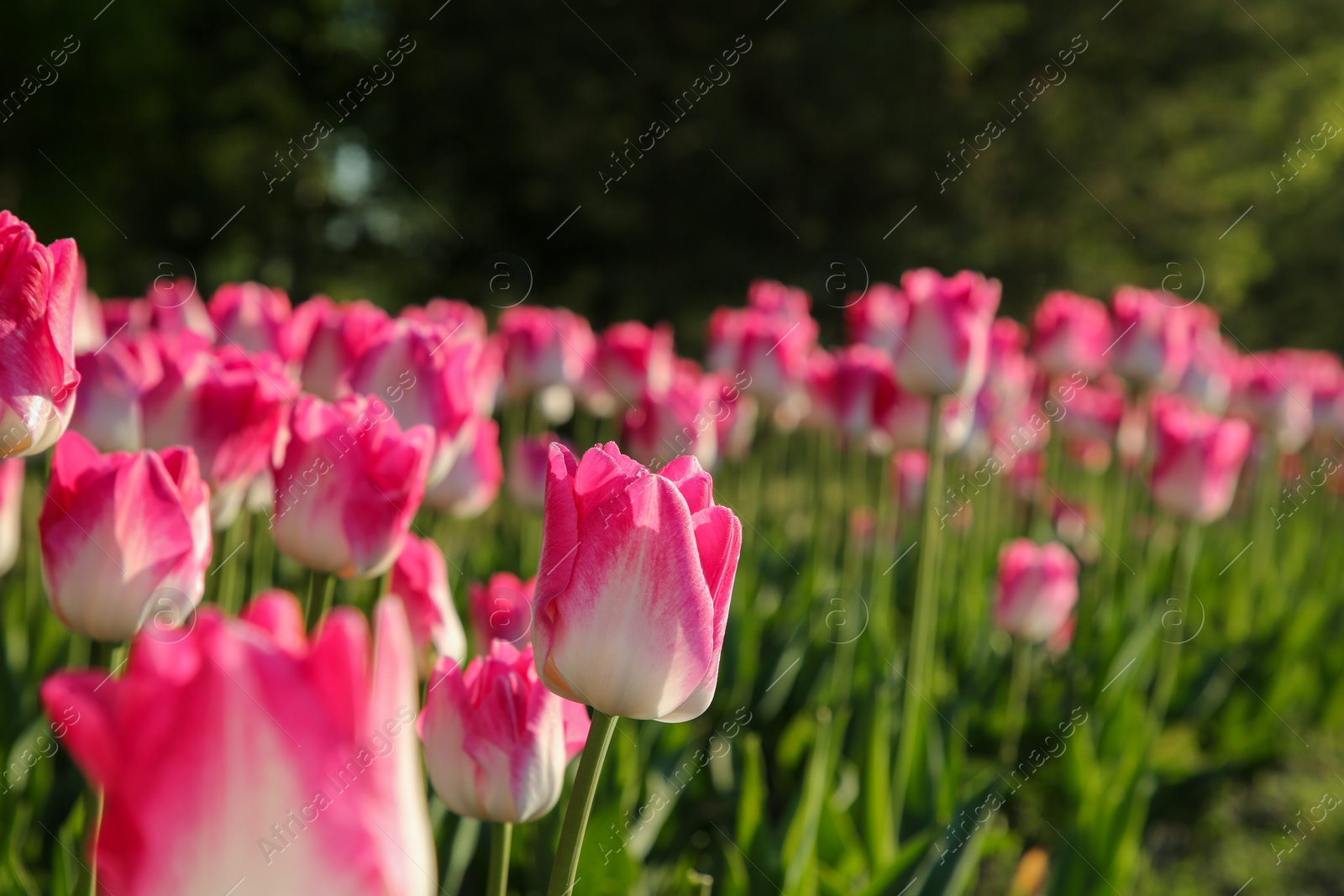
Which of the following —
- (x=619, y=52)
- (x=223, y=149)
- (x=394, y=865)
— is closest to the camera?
(x=394, y=865)

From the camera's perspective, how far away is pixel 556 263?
1500 cm

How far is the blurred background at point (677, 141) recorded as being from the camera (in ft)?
43.9

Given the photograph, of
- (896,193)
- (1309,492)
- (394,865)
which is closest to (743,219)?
(896,193)

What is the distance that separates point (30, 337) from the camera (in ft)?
2.52

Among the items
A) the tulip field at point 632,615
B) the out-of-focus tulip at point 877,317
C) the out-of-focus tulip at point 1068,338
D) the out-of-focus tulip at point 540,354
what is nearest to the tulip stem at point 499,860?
the tulip field at point 632,615

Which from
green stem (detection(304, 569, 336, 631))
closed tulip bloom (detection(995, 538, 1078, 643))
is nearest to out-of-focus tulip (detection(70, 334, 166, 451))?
green stem (detection(304, 569, 336, 631))

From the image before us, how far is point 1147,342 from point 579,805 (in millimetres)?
2796

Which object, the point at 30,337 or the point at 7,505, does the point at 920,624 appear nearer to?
the point at 7,505

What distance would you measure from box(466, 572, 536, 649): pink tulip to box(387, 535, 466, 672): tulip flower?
12 cm

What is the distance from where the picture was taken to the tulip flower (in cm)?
112

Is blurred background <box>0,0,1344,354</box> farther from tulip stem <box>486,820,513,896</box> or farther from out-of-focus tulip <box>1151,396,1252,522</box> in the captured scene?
tulip stem <box>486,820,513,896</box>

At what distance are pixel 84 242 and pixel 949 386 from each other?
12.0 m

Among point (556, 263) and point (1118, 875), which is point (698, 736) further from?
point (556, 263)

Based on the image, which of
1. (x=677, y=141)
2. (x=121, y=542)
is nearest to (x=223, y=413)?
(x=121, y=542)
